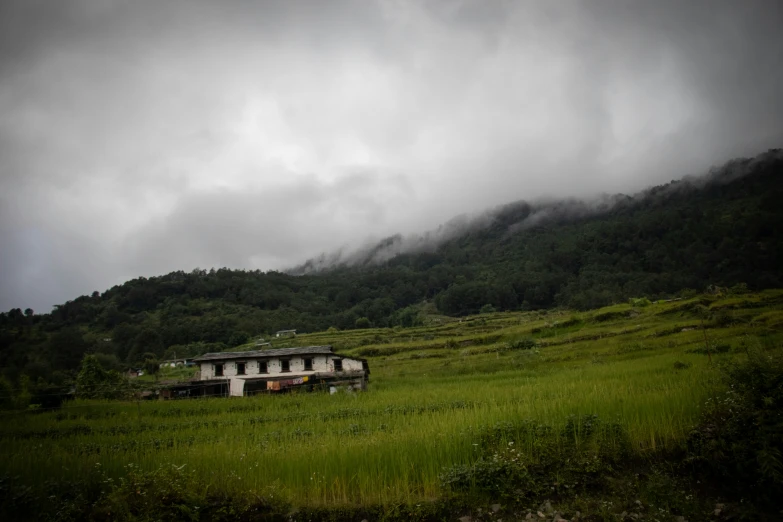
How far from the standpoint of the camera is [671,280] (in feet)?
A: 357

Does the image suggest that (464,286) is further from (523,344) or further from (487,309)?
(523,344)

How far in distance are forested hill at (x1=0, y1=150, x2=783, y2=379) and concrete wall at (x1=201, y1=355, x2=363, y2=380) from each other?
4292cm

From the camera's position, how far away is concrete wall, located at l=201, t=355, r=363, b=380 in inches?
1524

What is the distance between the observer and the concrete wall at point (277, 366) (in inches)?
1524

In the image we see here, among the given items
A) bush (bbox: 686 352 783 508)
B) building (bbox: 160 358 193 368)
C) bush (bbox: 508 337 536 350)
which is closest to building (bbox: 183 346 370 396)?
bush (bbox: 508 337 536 350)

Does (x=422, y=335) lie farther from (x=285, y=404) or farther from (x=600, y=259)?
(x=600, y=259)

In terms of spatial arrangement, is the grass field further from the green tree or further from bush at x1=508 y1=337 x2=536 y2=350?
bush at x1=508 y1=337 x2=536 y2=350

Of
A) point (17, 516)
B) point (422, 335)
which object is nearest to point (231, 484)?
point (17, 516)

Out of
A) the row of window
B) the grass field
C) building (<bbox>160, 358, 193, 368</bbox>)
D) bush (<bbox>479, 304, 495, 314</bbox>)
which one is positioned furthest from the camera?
bush (<bbox>479, 304, 495, 314</bbox>)

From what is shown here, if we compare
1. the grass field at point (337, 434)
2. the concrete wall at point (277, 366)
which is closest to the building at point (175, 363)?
the concrete wall at point (277, 366)

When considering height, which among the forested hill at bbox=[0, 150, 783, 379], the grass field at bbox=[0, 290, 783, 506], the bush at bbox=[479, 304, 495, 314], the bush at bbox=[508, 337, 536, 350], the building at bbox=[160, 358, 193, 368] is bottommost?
the bush at bbox=[508, 337, 536, 350]

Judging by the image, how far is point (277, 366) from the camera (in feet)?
128

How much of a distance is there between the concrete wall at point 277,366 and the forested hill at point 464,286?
42923 millimetres

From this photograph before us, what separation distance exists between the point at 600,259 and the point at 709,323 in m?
116
